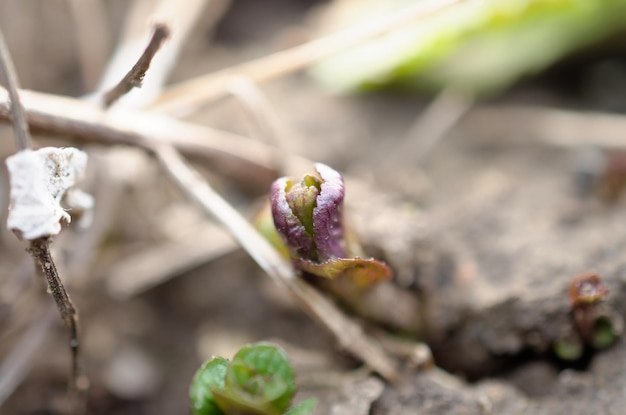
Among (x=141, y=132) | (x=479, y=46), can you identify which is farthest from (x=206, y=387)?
(x=479, y=46)

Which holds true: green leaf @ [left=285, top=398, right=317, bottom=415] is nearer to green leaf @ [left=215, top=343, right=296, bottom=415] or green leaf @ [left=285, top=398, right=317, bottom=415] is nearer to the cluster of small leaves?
green leaf @ [left=215, top=343, right=296, bottom=415]

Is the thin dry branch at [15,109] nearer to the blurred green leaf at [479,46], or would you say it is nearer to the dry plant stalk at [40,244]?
the dry plant stalk at [40,244]

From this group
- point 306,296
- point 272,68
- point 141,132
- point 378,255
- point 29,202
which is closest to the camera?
point 29,202

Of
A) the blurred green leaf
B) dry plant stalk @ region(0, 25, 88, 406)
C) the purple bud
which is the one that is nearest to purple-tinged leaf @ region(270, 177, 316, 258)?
the purple bud

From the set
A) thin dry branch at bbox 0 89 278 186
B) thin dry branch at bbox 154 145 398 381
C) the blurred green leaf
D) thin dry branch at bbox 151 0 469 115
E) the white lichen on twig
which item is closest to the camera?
the white lichen on twig

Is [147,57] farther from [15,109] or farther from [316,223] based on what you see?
[316,223]

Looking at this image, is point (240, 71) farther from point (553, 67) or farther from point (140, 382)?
point (553, 67)

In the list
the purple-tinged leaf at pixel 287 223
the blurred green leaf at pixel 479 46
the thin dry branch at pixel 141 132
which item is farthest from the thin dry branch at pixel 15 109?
the blurred green leaf at pixel 479 46
